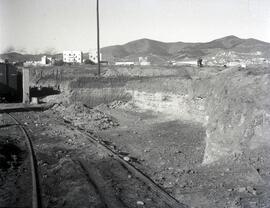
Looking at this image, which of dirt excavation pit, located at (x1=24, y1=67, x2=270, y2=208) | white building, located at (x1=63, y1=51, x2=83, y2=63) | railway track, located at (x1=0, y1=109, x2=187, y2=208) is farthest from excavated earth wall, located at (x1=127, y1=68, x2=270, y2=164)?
white building, located at (x1=63, y1=51, x2=83, y2=63)

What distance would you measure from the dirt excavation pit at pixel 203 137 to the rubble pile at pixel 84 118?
2.1 inches

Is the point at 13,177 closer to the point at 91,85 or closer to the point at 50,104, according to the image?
the point at 50,104

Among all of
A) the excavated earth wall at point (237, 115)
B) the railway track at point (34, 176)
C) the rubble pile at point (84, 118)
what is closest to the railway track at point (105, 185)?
the railway track at point (34, 176)

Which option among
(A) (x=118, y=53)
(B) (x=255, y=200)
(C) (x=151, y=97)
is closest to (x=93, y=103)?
(C) (x=151, y=97)

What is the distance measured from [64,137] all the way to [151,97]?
11.2 metres

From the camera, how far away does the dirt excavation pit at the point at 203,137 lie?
884 centimetres

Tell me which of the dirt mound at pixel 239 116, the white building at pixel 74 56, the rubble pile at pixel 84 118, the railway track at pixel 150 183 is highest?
the white building at pixel 74 56

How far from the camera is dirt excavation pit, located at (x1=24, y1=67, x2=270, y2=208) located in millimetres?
8836

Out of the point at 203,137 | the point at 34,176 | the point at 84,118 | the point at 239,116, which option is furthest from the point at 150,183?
the point at 84,118

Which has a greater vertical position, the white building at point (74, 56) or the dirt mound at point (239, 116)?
the white building at point (74, 56)

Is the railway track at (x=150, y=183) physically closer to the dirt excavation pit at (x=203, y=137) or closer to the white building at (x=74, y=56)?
the dirt excavation pit at (x=203, y=137)

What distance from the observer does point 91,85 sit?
32.2m

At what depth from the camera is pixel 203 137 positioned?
53.7 feet

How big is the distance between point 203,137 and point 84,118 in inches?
355
